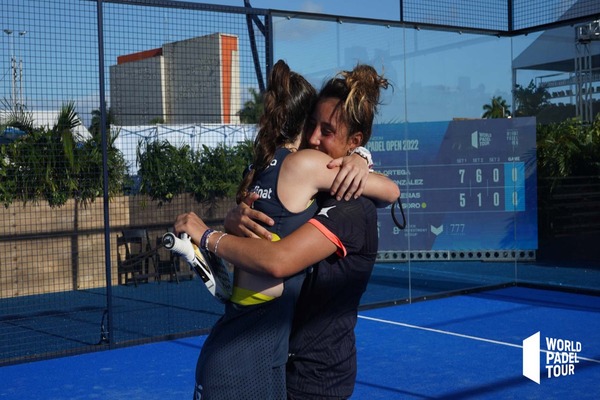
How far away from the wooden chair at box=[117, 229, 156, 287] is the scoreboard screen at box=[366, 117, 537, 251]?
10.6 feet

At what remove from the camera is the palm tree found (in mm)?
10525

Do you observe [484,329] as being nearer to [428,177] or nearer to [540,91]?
[428,177]

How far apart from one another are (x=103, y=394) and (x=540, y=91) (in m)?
7.26

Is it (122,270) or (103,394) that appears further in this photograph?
(122,270)

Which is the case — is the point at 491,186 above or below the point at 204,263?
above

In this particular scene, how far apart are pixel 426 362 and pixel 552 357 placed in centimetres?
112

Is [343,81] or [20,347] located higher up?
[343,81]

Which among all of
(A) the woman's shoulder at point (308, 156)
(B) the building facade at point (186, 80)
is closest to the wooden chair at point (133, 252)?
(B) the building facade at point (186, 80)

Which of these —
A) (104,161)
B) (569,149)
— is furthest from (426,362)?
(569,149)

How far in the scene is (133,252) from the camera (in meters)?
10.6

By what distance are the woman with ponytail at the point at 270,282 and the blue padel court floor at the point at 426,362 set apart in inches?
135

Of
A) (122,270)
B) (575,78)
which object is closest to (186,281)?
(122,270)

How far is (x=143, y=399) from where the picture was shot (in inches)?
230

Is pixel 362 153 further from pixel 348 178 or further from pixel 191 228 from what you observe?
pixel 191 228
